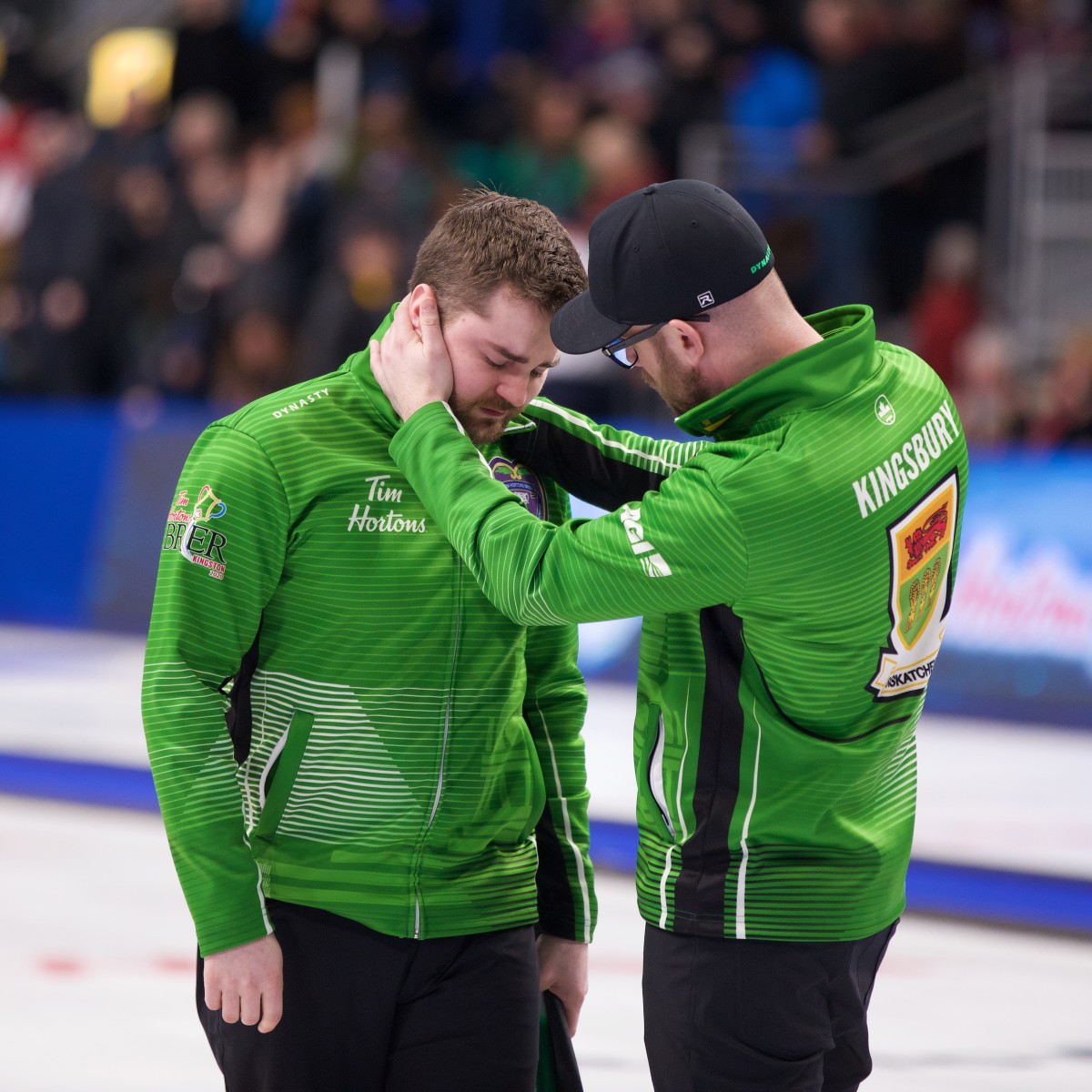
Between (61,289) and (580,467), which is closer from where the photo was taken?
(580,467)

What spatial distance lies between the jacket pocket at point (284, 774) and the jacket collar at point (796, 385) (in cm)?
75

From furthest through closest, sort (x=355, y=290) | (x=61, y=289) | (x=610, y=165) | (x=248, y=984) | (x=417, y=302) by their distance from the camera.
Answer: (x=61, y=289), (x=355, y=290), (x=610, y=165), (x=417, y=302), (x=248, y=984)

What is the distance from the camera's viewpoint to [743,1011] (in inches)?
104

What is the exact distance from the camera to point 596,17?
1279 cm

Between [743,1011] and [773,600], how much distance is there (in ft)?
2.02

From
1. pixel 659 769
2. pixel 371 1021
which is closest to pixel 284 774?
pixel 371 1021

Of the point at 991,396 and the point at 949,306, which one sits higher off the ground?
the point at 949,306

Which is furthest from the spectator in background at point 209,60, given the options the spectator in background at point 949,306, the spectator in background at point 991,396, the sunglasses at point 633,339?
the sunglasses at point 633,339

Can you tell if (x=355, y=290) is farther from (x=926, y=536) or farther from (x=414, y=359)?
(x=926, y=536)

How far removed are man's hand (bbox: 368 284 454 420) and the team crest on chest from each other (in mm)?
231

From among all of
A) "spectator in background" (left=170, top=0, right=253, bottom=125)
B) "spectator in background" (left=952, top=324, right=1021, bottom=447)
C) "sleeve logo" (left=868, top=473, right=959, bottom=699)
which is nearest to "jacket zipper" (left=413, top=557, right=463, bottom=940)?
"sleeve logo" (left=868, top=473, right=959, bottom=699)

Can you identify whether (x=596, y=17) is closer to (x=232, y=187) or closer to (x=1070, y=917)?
(x=232, y=187)

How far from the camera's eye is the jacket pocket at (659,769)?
275cm

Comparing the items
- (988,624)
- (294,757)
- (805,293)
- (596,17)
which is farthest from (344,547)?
(596,17)
